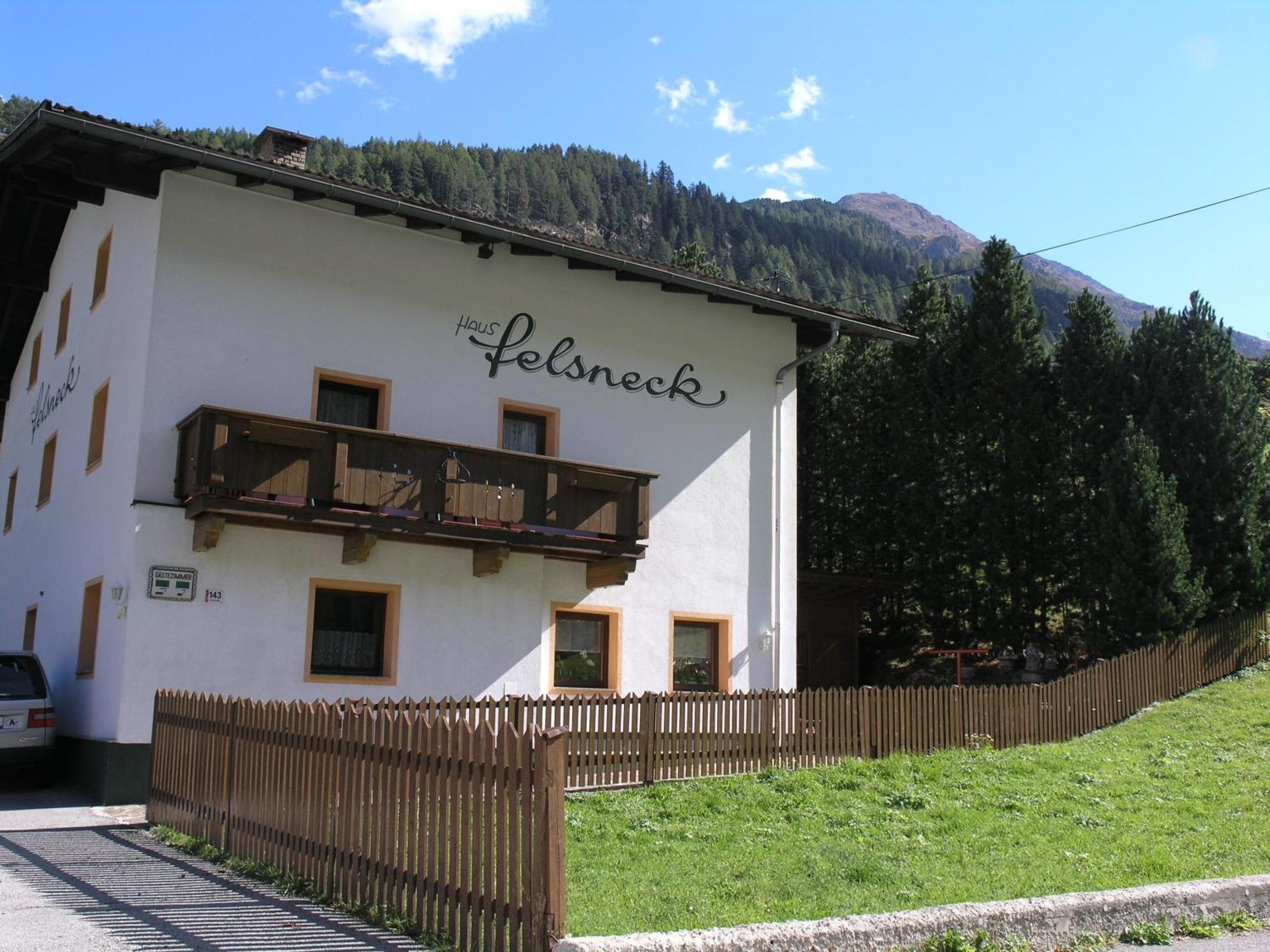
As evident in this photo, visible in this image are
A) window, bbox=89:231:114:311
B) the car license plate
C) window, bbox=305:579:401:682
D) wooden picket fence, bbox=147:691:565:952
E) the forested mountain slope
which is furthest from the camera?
the forested mountain slope

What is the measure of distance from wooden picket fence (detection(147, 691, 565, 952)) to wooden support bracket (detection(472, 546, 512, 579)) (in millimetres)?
5431

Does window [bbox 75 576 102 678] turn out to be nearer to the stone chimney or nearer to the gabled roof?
the gabled roof

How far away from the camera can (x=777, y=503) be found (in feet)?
64.1

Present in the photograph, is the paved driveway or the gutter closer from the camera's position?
the paved driveway

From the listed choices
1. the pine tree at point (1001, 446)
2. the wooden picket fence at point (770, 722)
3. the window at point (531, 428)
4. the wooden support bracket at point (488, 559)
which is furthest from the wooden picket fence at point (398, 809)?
the pine tree at point (1001, 446)

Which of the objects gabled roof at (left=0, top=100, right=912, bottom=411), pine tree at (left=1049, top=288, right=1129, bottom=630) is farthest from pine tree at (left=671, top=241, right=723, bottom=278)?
gabled roof at (left=0, top=100, right=912, bottom=411)

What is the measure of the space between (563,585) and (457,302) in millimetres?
4357

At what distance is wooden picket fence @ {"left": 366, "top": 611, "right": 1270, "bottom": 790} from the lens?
13.0m

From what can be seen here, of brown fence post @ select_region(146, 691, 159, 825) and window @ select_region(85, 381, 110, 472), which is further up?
window @ select_region(85, 381, 110, 472)

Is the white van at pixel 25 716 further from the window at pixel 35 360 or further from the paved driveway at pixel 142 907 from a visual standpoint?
the window at pixel 35 360

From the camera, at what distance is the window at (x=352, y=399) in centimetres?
1591

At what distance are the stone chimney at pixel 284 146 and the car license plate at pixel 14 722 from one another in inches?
349

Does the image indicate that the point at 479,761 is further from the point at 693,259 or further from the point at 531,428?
the point at 693,259

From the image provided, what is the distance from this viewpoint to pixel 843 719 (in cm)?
1488
